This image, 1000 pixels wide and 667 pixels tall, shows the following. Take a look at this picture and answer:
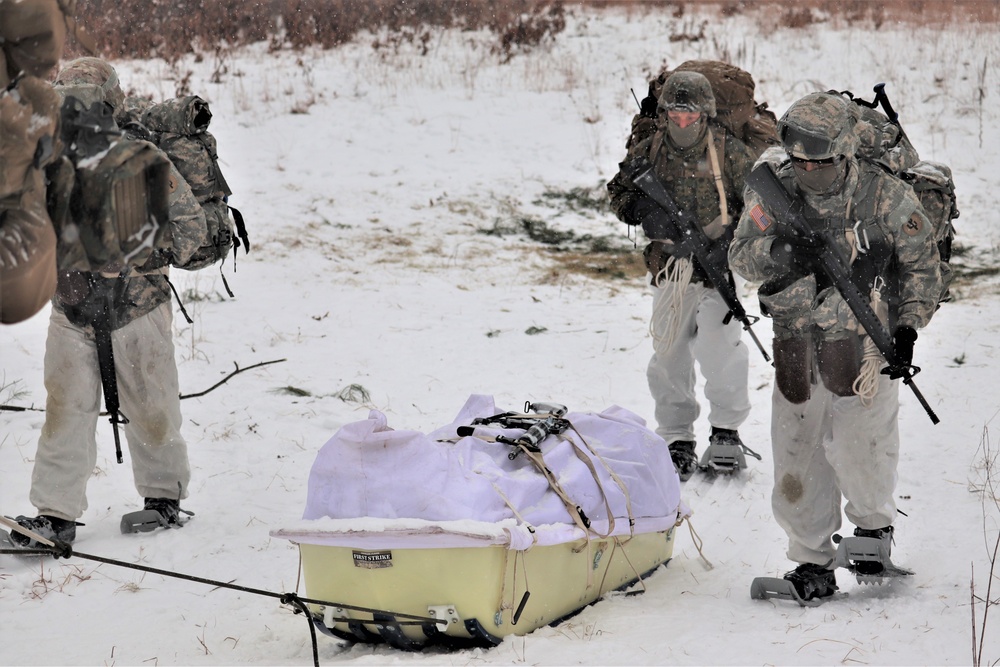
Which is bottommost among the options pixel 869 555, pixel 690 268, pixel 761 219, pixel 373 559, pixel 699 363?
pixel 869 555

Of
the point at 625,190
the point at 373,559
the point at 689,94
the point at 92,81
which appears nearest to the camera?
the point at 373,559

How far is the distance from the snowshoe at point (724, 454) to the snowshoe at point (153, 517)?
9.99 ft

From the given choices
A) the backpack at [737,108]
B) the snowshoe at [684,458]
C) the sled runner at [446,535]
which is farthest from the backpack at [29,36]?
the snowshoe at [684,458]

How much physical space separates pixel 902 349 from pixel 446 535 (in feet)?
6.79

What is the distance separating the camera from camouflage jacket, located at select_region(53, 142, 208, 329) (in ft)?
16.1

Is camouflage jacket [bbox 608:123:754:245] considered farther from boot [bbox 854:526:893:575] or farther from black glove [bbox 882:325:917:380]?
boot [bbox 854:526:893:575]

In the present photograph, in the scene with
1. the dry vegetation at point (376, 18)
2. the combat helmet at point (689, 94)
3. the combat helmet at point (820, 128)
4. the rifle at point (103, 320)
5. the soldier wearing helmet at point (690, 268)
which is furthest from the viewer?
the dry vegetation at point (376, 18)

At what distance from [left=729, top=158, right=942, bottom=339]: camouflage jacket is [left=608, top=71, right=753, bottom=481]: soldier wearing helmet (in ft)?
4.70

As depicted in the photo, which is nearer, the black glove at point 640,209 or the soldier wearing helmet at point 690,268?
the soldier wearing helmet at point 690,268

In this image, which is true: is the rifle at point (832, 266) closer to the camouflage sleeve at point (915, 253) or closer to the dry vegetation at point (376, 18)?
the camouflage sleeve at point (915, 253)

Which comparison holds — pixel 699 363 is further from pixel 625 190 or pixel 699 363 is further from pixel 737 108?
pixel 737 108

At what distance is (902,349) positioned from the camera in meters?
4.17

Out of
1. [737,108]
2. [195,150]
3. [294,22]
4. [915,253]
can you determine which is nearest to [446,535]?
[915,253]

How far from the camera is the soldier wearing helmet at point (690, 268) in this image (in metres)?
5.83
